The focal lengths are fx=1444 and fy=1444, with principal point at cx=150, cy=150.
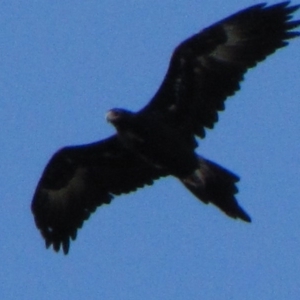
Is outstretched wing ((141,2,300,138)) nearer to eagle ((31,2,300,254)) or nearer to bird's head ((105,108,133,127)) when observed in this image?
eagle ((31,2,300,254))

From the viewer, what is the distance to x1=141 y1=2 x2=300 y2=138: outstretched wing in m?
15.3

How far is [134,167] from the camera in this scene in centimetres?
1606

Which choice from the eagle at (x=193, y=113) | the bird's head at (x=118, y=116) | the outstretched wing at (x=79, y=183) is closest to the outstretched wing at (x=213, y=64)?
the eagle at (x=193, y=113)

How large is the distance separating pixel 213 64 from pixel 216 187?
1352mm

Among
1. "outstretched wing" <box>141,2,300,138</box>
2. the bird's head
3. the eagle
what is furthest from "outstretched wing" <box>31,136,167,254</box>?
"outstretched wing" <box>141,2,300,138</box>

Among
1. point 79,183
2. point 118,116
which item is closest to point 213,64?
point 118,116

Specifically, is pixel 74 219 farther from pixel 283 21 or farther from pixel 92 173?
pixel 283 21

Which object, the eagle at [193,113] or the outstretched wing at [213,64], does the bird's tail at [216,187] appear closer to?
the eagle at [193,113]

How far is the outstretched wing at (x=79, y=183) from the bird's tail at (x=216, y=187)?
758 mm

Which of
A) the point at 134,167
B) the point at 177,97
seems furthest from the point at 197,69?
the point at 134,167

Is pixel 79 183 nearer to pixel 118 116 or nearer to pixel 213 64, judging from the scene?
pixel 118 116

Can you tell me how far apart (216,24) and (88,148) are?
204 cm

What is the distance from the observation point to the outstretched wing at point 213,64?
15.3 meters

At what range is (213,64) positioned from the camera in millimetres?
15453
